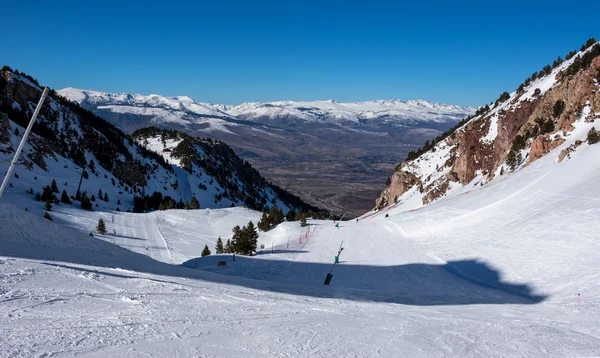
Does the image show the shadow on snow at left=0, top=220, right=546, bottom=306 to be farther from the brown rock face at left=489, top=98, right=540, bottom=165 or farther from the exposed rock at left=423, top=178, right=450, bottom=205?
the brown rock face at left=489, top=98, right=540, bottom=165

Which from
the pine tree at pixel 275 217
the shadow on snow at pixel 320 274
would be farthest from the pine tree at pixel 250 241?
the pine tree at pixel 275 217

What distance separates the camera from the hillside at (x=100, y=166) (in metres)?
71.6

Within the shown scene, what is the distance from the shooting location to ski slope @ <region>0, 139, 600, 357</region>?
7.61 meters

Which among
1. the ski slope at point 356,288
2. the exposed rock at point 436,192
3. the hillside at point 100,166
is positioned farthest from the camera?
the hillside at point 100,166

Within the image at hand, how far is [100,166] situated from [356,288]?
289 ft

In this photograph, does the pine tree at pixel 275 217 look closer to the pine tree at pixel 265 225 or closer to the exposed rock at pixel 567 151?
the pine tree at pixel 265 225

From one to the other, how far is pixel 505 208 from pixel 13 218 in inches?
1246

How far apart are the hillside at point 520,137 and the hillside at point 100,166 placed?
4922 centimetres

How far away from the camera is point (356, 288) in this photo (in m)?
22.4

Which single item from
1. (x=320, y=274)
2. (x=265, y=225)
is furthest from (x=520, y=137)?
(x=320, y=274)

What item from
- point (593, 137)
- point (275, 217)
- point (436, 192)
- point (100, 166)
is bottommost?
point (275, 217)

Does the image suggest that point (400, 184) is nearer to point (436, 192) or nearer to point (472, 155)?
point (436, 192)

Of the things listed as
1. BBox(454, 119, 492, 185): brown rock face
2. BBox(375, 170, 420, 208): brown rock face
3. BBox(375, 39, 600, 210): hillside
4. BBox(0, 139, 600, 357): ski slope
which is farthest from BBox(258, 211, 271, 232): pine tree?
BBox(375, 170, 420, 208): brown rock face

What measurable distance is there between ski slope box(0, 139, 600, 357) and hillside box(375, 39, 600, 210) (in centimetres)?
615
